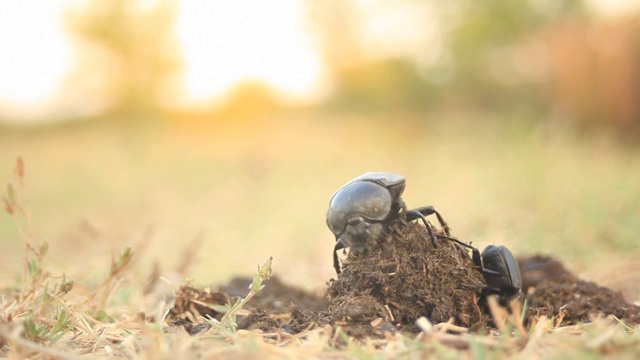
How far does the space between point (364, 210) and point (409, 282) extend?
356 mm

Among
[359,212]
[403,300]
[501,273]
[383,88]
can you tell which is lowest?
[403,300]

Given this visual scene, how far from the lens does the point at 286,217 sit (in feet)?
29.2

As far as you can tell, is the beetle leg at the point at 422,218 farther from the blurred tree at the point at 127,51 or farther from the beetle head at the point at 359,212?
the blurred tree at the point at 127,51

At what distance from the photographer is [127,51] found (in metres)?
24.5

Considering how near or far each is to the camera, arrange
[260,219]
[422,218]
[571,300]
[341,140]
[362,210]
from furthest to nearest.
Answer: [341,140], [260,219], [571,300], [422,218], [362,210]

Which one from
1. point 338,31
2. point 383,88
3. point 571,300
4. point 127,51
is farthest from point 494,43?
point 571,300

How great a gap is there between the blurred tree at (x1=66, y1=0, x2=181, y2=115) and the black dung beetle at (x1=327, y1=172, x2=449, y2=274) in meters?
22.6

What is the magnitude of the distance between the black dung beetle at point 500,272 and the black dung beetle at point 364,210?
0.42 m

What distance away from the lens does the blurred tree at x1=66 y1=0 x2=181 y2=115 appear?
953 inches

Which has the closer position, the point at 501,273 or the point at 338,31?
the point at 501,273

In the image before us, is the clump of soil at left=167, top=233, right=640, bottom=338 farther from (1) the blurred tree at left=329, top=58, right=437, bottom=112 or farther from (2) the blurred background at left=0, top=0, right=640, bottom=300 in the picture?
(1) the blurred tree at left=329, top=58, right=437, bottom=112

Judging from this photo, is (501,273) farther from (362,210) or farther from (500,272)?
(362,210)

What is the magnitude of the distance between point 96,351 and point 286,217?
629cm

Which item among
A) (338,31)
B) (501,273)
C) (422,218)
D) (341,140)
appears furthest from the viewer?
(338,31)
